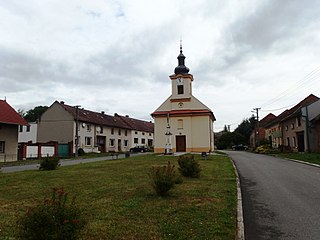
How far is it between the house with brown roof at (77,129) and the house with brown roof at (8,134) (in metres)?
9.27

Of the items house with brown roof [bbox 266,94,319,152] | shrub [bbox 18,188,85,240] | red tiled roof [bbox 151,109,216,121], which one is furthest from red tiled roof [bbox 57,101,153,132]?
shrub [bbox 18,188,85,240]

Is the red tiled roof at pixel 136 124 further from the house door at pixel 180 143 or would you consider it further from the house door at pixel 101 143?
the house door at pixel 180 143

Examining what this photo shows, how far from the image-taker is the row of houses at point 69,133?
132ft

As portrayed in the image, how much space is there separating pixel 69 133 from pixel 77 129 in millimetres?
5953

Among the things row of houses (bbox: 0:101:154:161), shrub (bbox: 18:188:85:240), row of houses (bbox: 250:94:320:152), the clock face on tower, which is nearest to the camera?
shrub (bbox: 18:188:85:240)

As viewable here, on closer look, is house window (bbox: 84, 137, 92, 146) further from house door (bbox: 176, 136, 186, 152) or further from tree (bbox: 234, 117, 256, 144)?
tree (bbox: 234, 117, 256, 144)

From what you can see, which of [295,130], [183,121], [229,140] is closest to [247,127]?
[229,140]

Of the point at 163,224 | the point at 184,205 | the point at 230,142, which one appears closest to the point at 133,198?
the point at 184,205

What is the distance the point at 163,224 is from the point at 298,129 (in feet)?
122

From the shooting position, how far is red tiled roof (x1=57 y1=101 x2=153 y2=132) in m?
50.3

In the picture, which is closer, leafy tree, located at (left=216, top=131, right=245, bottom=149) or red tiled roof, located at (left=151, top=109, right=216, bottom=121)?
red tiled roof, located at (left=151, top=109, right=216, bottom=121)

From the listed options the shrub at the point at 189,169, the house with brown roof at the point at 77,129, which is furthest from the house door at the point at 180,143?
the shrub at the point at 189,169

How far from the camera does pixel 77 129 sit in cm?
4266

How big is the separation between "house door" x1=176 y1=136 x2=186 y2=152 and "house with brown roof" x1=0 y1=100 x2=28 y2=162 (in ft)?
62.2
